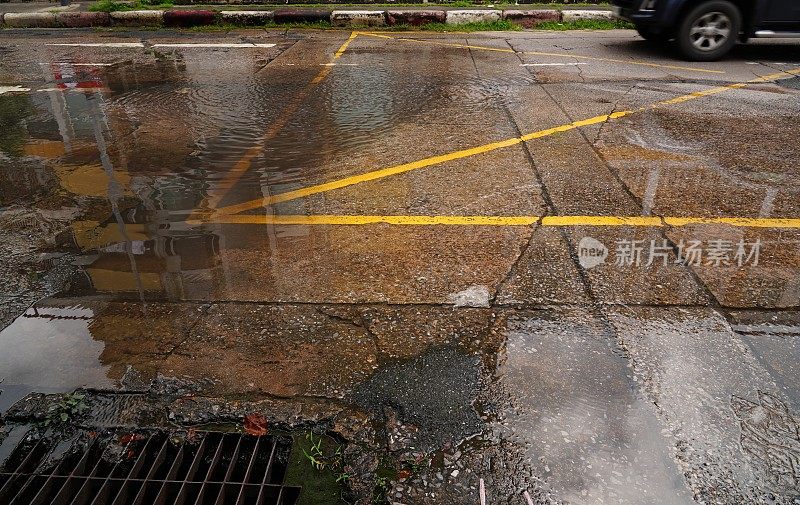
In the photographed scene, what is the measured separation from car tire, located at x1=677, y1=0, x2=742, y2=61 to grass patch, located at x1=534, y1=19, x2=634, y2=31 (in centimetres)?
375

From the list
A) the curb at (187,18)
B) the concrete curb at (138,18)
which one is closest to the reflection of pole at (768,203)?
the curb at (187,18)

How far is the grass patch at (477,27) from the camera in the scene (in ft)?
40.4

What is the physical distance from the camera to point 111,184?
465 cm

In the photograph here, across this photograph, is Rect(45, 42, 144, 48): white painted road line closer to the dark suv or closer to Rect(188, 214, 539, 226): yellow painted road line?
Rect(188, 214, 539, 226): yellow painted road line

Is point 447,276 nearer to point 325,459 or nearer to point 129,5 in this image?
point 325,459

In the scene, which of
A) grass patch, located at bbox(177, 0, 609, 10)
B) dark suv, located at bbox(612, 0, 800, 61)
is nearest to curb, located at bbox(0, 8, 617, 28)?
grass patch, located at bbox(177, 0, 609, 10)

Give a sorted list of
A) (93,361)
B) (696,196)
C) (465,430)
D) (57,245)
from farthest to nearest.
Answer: (696,196), (57,245), (93,361), (465,430)

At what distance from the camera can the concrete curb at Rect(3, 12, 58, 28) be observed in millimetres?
12773

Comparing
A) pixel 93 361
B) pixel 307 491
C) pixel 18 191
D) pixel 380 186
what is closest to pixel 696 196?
pixel 380 186

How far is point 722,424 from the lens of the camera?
237 cm

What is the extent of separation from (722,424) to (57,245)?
3962 mm

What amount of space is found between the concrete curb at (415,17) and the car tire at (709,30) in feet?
18.2

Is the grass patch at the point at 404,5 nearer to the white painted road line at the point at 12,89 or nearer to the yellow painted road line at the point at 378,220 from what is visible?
the white painted road line at the point at 12,89

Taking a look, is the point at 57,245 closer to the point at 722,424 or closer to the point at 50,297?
the point at 50,297
